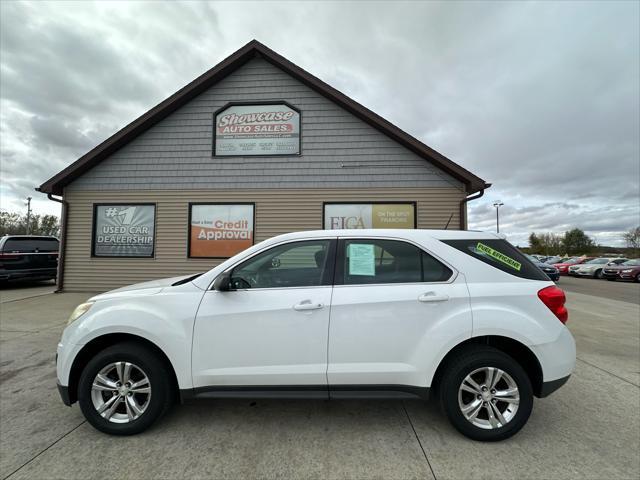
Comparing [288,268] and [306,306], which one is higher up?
[288,268]

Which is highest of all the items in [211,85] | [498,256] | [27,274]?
[211,85]

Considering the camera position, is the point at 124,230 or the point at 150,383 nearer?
the point at 150,383

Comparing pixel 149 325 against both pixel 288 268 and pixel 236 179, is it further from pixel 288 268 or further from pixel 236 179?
pixel 236 179

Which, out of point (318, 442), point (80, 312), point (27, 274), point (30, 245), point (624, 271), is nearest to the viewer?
point (318, 442)

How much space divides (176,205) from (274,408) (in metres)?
7.31

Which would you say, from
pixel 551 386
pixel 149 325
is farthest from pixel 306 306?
pixel 551 386

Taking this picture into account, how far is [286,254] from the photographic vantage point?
2697mm

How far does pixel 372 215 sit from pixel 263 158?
3.42 m

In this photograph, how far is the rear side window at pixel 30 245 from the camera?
34.0 feet

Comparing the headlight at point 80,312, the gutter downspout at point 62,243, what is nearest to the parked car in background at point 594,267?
the headlight at point 80,312

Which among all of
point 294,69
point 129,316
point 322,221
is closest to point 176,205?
point 322,221

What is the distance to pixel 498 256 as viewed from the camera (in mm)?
2625

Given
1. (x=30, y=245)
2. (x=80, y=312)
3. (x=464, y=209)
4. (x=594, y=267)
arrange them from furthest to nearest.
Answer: (x=594, y=267)
(x=30, y=245)
(x=464, y=209)
(x=80, y=312)

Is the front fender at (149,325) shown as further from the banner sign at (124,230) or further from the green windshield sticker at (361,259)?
the banner sign at (124,230)
